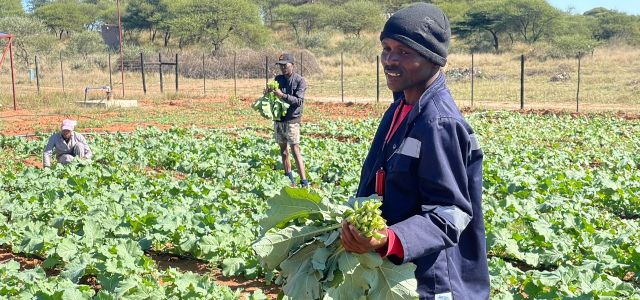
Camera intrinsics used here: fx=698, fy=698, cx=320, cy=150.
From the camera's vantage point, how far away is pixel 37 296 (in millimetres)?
4758

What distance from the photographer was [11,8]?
241ft

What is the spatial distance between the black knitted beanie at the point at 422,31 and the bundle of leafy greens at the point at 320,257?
1.80ft

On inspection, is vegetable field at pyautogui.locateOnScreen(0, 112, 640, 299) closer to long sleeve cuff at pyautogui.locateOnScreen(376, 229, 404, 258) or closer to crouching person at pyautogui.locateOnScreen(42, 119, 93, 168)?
long sleeve cuff at pyautogui.locateOnScreen(376, 229, 404, 258)

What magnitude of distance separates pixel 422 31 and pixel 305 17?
66931mm

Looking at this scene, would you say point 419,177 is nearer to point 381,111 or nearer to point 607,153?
point 607,153

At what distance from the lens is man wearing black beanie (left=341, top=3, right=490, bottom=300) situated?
222cm

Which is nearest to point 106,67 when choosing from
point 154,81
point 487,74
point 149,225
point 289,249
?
point 154,81

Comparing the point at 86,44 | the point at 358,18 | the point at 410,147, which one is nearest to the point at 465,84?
the point at 410,147

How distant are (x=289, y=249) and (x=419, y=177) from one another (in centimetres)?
52

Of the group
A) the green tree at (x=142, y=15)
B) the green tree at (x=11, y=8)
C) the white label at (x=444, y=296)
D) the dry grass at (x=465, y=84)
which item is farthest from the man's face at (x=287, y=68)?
the green tree at (x=11, y=8)

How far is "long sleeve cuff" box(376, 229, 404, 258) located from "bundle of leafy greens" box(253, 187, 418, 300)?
0.03 meters

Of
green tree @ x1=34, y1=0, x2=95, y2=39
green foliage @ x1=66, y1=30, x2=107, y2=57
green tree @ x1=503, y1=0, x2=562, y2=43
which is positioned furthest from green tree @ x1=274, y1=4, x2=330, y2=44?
green tree @ x1=503, y1=0, x2=562, y2=43

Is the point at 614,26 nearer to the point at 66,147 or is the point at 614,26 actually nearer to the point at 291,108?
the point at 291,108

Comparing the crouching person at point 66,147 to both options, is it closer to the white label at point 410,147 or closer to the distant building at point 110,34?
the white label at point 410,147
